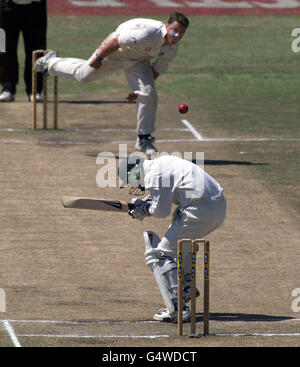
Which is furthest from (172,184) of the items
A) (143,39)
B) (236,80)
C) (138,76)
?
(236,80)

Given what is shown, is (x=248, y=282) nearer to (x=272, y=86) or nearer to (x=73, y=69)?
(x=73, y=69)

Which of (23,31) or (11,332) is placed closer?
(11,332)

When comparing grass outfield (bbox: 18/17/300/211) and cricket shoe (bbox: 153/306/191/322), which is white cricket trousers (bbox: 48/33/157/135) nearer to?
grass outfield (bbox: 18/17/300/211)

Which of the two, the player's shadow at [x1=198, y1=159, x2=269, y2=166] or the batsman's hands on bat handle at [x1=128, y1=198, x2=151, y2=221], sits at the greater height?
the batsman's hands on bat handle at [x1=128, y1=198, x2=151, y2=221]

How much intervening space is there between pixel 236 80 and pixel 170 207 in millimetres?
14621

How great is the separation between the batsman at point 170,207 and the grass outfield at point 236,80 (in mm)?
4555

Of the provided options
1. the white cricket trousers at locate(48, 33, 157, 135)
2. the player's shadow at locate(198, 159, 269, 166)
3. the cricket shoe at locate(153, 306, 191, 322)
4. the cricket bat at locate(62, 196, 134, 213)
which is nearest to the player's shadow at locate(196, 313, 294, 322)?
the cricket shoe at locate(153, 306, 191, 322)

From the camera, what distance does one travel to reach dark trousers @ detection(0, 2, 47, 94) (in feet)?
71.7

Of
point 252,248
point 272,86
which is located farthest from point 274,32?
point 252,248

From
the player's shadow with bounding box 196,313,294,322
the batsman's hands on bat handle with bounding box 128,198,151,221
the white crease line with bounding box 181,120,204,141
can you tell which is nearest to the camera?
the player's shadow with bounding box 196,313,294,322

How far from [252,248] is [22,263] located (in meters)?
2.89

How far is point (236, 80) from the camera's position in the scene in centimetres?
2531

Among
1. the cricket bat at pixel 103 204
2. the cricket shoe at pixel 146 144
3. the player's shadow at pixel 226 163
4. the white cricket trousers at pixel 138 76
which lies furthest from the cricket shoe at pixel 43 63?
the cricket bat at pixel 103 204

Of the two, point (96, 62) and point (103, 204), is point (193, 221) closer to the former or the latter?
point (103, 204)
